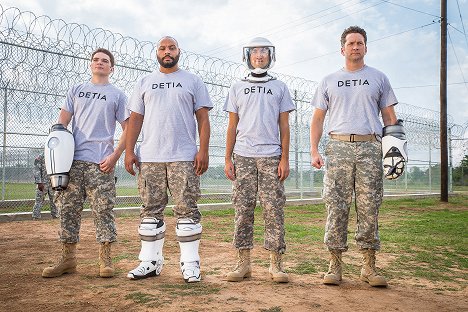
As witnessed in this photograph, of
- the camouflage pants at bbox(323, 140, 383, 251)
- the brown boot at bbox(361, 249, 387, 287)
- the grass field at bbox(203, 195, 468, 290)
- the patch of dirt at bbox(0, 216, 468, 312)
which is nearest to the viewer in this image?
the patch of dirt at bbox(0, 216, 468, 312)

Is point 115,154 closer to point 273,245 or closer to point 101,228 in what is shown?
point 101,228

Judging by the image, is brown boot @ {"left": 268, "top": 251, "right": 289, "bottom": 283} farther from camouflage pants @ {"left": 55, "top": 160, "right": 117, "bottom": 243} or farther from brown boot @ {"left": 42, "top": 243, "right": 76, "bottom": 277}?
brown boot @ {"left": 42, "top": 243, "right": 76, "bottom": 277}

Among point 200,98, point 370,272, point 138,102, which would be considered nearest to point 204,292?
point 370,272

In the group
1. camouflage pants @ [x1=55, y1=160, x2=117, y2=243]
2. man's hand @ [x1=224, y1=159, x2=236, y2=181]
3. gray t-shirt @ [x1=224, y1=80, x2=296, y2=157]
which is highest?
gray t-shirt @ [x1=224, y1=80, x2=296, y2=157]

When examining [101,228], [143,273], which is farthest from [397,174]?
[101,228]

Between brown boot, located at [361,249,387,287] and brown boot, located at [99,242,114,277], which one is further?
brown boot, located at [99,242,114,277]

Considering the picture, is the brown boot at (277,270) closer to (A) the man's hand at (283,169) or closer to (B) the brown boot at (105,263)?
(A) the man's hand at (283,169)

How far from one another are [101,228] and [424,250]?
153 inches

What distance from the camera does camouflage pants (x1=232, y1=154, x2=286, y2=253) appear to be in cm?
382

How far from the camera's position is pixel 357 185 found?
12.5ft

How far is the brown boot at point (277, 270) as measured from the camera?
3674 millimetres

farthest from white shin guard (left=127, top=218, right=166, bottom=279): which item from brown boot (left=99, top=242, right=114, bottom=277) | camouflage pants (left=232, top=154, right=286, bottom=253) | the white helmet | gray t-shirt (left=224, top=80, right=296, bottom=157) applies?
the white helmet

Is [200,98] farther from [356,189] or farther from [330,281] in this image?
[330,281]

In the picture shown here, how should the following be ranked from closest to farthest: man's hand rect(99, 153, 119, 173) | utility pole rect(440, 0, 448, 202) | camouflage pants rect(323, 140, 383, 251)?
camouflage pants rect(323, 140, 383, 251)
man's hand rect(99, 153, 119, 173)
utility pole rect(440, 0, 448, 202)
